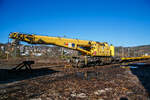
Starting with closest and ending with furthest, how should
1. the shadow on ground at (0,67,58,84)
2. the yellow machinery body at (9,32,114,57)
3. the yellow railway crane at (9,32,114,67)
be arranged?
1. the shadow on ground at (0,67,58,84)
2. the yellow machinery body at (9,32,114,57)
3. the yellow railway crane at (9,32,114,67)

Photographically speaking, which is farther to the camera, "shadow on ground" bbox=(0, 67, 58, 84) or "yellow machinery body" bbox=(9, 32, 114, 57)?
"yellow machinery body" bbox=(9, 32, 114, 57)

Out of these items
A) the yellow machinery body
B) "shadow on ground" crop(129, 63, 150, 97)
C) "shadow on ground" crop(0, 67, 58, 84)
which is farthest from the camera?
the yellow machinery body

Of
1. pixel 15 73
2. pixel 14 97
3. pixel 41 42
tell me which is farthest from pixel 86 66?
pixel 14 97

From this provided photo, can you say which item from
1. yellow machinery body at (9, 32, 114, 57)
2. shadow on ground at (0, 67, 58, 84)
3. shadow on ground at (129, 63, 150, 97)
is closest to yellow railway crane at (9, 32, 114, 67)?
yellow machinery body at (9, 32, 114, 57)

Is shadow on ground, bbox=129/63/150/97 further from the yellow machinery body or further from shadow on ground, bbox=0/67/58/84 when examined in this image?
shadow on ground, bbox=0/67/58/84

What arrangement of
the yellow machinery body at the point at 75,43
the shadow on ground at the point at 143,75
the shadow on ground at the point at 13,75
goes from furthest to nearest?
the yellow machinery body at the point at 75,43 → the shadow on ground at the point at 13,75 → the shadow on ground at the point at 143,75

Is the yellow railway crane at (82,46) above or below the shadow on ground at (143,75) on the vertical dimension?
above

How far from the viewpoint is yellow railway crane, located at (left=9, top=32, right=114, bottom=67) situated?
9227 mm

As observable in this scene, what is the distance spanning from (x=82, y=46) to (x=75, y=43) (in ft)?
5.10

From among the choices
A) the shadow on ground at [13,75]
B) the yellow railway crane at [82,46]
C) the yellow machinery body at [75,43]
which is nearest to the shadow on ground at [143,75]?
the yellow railway crane at [82,46]

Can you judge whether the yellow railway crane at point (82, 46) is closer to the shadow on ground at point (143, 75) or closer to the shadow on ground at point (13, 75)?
the shadow on ground at point (13, 75)

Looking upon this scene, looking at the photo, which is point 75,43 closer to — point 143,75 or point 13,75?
point 13,75

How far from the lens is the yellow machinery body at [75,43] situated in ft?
29.6

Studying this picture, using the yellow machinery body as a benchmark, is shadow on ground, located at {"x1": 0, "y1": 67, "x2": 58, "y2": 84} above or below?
below
